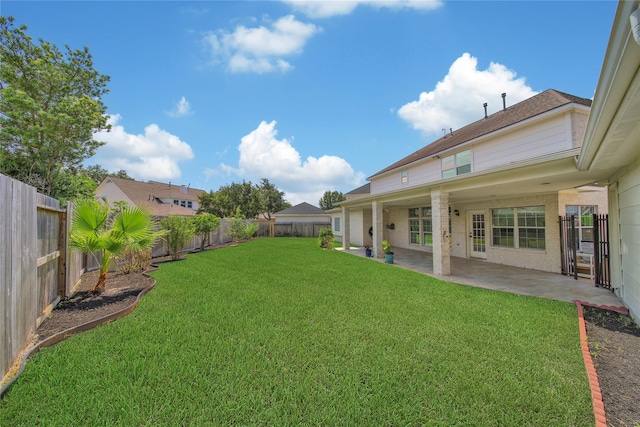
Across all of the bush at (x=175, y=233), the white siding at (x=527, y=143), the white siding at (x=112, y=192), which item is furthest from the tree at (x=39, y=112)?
the white siding at (x=527, y=143)

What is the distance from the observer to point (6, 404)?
2408 mm

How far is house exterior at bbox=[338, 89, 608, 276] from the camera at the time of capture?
22.5 ft

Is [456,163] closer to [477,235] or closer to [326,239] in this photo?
[477,235]

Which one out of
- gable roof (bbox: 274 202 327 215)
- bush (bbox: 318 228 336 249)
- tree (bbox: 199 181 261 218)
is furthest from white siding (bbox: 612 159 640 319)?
tree (bbox: 199 181 261 218)

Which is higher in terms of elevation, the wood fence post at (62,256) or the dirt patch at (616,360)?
the wood fence post at (62,256)

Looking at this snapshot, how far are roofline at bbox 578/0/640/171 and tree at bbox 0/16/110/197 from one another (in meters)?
21.1

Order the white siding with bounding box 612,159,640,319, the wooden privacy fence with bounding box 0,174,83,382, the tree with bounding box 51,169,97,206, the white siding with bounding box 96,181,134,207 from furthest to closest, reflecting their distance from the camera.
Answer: the white siding with bounding box 96,181,134,207 → the tree with bounding box 51,169,97,206 → the white siding with bounding box 612,159,640,319 → the wooden privacy fence with bounding box 0,174,83,382

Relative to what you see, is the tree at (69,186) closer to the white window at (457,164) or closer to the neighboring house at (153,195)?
the neighboring house at (153,195)

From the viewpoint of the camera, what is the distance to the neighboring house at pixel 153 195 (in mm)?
25828

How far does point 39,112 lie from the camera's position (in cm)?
1399

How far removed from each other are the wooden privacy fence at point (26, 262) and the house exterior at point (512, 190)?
8.43 metres

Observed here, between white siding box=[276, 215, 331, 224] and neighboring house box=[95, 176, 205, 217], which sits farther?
white siding box=[276, 215, 331, 224]

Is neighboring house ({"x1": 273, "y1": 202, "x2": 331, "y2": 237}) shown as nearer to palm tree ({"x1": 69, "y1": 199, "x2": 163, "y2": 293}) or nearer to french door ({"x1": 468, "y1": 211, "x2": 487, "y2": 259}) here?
french door ({"x1": 468, "y1": 211, "x2": 487, "y2": 259})

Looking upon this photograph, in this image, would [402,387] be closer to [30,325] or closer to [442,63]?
[30,325]
